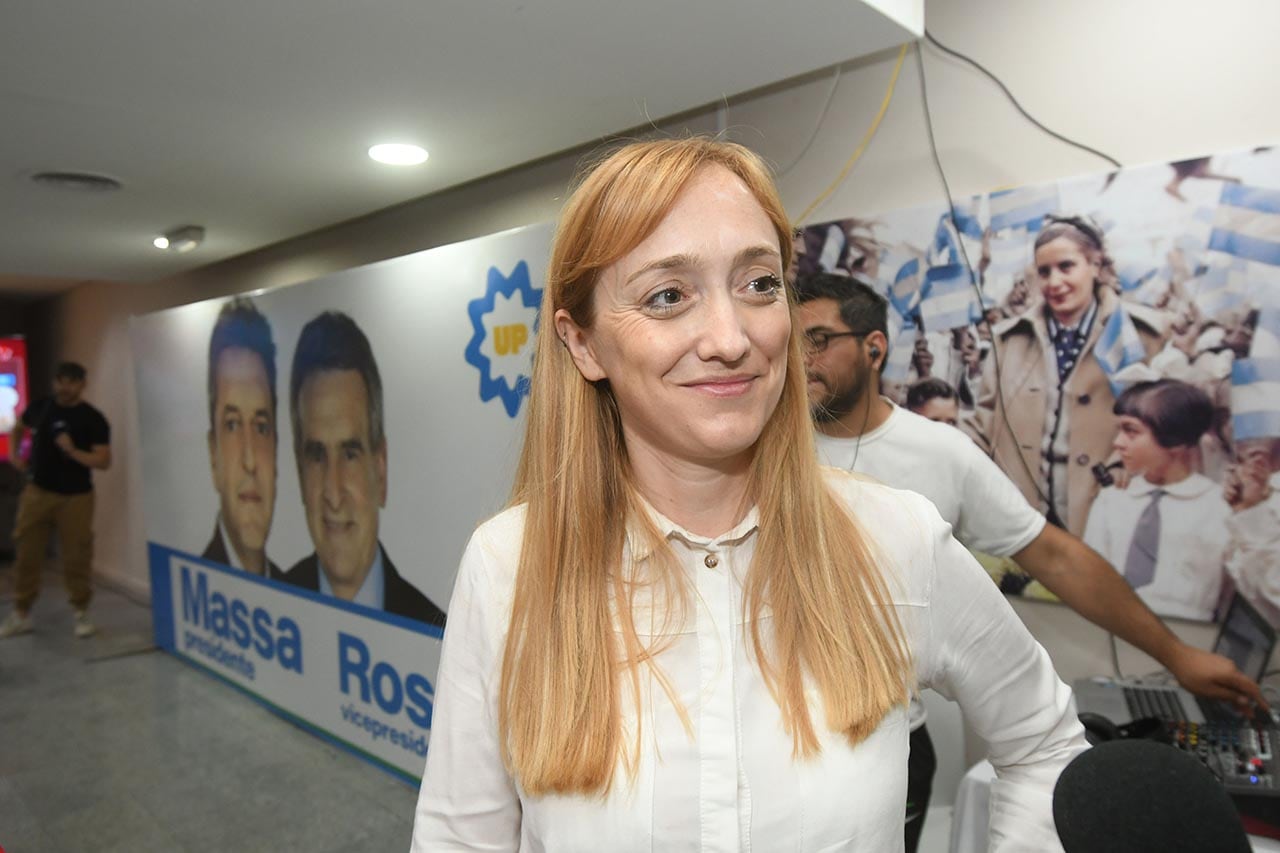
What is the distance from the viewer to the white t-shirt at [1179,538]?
1.74 meters

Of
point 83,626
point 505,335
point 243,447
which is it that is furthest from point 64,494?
point 505,335

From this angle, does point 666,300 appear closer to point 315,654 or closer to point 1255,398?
point 1255,398

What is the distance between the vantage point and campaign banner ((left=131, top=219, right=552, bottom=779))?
2.75 meters

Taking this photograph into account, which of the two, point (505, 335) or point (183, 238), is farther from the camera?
point (183, 238)

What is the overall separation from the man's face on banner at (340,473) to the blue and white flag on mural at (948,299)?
1978 mm

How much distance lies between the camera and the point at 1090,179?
6.08ft

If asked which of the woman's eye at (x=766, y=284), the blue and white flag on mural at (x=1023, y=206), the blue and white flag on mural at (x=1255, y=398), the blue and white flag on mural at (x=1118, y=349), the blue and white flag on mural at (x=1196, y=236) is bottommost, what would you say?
the blue and white flag on mural at (x=1255, y=398)

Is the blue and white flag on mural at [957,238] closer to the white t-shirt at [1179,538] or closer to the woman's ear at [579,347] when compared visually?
the white t-shirt at [1179,538]

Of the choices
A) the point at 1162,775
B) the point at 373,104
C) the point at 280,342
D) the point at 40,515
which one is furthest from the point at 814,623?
the point at 40,515

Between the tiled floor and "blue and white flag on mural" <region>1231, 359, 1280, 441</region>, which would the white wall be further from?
the tiled floor

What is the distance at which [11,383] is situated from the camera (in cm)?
792

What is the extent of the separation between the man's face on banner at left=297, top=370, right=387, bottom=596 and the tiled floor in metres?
0.76

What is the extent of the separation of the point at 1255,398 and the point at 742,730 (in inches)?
54.2

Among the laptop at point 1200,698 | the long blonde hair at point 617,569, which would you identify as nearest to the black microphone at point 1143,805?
the long blonde hair at point 617,569
